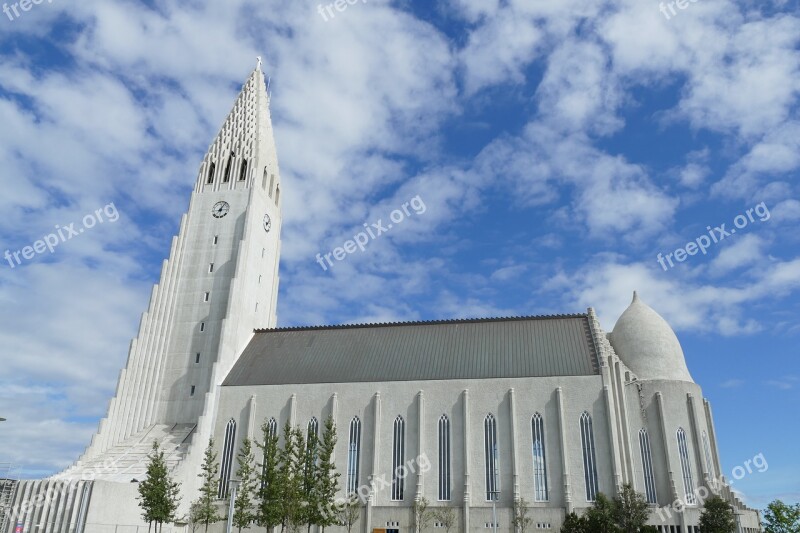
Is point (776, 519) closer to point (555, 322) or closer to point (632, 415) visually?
point (632, 415)

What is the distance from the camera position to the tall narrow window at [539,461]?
46000 millimetres

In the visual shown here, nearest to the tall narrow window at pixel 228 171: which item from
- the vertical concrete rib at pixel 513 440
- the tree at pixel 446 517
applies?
the vertical concrete rib at pixel 513 440

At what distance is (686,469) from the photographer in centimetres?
4706

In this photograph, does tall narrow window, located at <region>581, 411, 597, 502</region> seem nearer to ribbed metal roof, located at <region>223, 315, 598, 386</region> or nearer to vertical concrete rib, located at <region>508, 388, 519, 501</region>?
ribbed metal roof, located at <region>223, 315, 598, 386</region>

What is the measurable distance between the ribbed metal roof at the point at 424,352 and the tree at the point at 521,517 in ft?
32.0

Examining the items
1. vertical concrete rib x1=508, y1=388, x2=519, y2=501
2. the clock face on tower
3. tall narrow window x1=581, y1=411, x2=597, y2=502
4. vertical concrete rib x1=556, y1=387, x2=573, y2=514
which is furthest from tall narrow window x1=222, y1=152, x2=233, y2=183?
tall narrow window x1=581, y1=411, x2=597, y2=502

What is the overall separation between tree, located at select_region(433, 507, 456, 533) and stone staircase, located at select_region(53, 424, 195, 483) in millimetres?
20097

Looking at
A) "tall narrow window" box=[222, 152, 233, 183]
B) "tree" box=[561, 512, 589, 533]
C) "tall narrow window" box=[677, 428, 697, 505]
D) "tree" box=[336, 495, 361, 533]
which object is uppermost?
"tall narrow window" box=[222, 152, 233, 183]

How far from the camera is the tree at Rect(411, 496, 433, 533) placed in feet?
148

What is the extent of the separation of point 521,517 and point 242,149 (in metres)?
46.2

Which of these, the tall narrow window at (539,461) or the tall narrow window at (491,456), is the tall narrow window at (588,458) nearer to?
the tall narrow window at (539,461)

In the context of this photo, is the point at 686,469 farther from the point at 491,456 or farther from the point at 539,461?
the point at 491,456

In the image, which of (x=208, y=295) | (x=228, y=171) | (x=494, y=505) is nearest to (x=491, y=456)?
(x=494, y=505)

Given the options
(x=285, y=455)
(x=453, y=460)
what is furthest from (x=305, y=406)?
(x=453, y=460)
